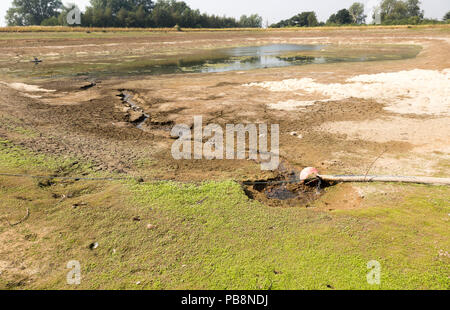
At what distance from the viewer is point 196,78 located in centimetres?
1803

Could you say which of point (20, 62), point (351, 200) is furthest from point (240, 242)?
point (20, 62)

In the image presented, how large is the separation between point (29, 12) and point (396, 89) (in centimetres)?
10013

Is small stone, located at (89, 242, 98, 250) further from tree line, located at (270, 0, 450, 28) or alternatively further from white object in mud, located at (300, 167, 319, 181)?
tree line, located at (270, 0, 450, 28)

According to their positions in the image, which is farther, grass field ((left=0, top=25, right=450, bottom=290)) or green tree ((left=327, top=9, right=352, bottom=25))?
green tree ((left=327, top=9, right=352, bottom=25))

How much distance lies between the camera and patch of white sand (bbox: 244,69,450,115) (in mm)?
10883

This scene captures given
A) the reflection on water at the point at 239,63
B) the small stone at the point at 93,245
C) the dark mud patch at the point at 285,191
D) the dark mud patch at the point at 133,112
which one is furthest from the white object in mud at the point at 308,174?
the reflection on water at the point at 239,63

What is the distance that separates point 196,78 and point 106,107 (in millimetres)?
7187

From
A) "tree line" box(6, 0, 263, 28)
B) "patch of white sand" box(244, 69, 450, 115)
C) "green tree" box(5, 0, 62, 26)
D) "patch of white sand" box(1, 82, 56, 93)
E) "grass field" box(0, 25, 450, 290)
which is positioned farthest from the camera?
"green tree" box(5, 0, 62, 26)

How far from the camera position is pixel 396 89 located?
13.2 metres

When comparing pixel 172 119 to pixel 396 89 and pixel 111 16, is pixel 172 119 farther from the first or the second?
pixel 111 16

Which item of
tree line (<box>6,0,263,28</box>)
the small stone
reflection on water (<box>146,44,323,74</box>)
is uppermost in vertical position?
tree line (<box>6,0,263,28</box>)

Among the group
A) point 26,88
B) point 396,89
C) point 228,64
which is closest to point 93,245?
point 396,89

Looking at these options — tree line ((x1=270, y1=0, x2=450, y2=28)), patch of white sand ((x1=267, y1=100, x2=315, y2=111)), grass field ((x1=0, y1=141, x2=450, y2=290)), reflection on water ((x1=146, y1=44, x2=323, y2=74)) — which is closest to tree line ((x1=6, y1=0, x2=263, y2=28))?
tree line ((x1=270, y1=0, x2=450, y2=28))

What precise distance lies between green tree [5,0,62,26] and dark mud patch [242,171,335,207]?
95.7 m
